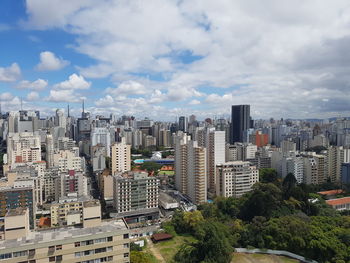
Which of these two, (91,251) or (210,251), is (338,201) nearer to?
(210,251)

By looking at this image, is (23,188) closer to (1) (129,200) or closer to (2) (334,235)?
(1) (129,200)

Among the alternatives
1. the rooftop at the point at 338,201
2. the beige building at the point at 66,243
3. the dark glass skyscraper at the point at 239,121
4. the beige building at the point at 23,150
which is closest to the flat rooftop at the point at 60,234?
the beige building at the point at 66,243

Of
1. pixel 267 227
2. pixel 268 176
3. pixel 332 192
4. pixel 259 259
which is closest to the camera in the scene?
pixel 259 259

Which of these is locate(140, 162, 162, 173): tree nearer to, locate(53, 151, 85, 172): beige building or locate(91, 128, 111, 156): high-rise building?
locate(53, 151, 85, 172): beige building

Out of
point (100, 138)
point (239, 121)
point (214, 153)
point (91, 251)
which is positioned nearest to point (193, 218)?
point (214, 153)

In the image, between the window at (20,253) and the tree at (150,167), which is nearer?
the window at (20,253)

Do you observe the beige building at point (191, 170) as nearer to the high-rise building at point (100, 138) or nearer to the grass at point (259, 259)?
the grass at point (259, 259)

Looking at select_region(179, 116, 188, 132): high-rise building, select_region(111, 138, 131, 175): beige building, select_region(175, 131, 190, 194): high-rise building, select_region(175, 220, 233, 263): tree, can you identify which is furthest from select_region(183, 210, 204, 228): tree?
select_region(179, 116, 188, 132): high-rise building
